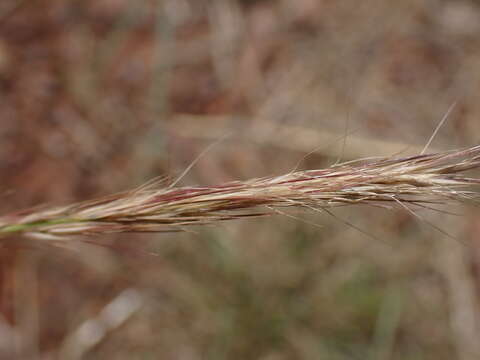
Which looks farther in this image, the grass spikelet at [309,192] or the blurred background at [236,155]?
the blurred background at [236,155]

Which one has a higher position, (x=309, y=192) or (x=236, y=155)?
(x=236, y=155)

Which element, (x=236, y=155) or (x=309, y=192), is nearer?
(x=309, y=192)

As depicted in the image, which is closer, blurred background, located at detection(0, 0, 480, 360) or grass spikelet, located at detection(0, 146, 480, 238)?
grass spikelet, located at detection(0, 146, 480, 238)

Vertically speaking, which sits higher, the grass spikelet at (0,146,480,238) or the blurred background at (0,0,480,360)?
the blurred background at (0,0,480,360)

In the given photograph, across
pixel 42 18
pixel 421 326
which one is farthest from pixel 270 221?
pixel 42 18

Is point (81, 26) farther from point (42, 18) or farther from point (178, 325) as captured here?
point (178, 325)
